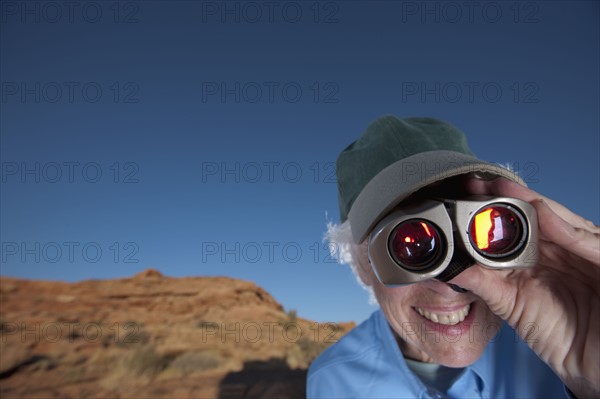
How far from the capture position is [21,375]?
554cm

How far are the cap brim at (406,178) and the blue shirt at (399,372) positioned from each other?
0.89 metres

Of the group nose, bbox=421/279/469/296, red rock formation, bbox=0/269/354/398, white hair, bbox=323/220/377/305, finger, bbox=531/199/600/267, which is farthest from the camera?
red rock formation, bbox=0/269/354/398

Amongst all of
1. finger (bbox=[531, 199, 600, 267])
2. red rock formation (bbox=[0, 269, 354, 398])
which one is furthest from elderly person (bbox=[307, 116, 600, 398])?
red rock formation (bbox=[0, 269, 354, 398])

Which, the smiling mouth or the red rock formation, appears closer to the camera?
the smiling mouth

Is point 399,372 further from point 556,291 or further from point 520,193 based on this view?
point 520,193

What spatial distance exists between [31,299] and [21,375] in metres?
4.69

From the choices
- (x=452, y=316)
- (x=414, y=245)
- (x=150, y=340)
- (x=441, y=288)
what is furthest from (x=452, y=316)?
(x=150, y=340)

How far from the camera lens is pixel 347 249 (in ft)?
7.70

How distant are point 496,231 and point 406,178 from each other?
336 millimetres

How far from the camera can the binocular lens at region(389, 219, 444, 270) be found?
4.60 ft

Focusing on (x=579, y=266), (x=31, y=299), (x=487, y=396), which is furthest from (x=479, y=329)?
(x=31, y=299)

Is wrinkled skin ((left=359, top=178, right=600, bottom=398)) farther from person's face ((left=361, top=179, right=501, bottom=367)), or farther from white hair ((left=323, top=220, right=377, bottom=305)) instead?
white hair ((left=323, top=220, right=377, bottom=305))

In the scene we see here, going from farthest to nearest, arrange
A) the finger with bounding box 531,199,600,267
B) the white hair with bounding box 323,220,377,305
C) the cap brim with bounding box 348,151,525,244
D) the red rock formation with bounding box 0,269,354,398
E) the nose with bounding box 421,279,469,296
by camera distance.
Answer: the red rock formation with bounding box 0,269,354,398 < the white hair with bounding box 323,220,377,305 < the nose with bounding box 421,279,469,296 < the cap brim with bounding box 348,151,525,244 < the finger with bounding box 531,199,600,267

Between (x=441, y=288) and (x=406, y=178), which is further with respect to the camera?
(x=441, y=288)
